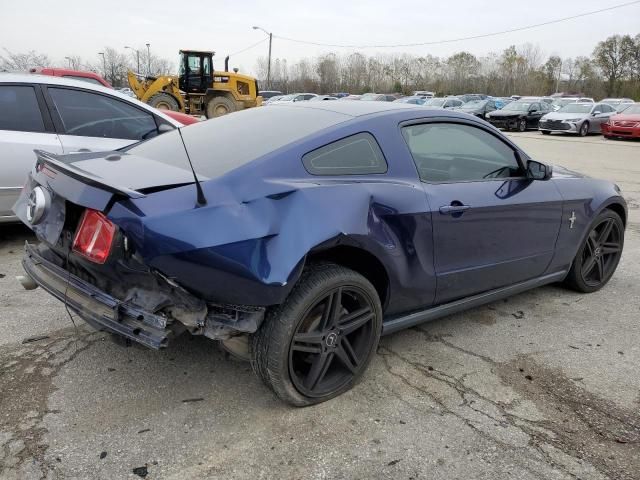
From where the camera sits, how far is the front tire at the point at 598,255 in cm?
441

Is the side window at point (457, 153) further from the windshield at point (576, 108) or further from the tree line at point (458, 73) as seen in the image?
the tree line at point (458, 73)

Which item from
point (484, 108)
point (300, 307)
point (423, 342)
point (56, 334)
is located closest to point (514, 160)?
point (423, 342)

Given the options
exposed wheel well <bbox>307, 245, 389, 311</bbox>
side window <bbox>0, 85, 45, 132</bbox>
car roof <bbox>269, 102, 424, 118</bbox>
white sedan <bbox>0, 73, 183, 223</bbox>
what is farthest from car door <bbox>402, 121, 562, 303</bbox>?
side window <bbox>0, 85, 45, 132</bbox>

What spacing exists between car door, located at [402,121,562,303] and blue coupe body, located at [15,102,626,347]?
0.01m

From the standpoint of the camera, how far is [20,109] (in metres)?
4.89

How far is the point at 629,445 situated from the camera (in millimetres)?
2566

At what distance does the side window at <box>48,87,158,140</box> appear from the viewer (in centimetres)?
510

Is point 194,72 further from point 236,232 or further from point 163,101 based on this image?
point 236,232

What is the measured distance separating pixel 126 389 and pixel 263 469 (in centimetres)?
96

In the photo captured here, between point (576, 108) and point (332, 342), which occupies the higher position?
point (576, 108)

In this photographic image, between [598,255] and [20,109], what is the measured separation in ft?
16.9

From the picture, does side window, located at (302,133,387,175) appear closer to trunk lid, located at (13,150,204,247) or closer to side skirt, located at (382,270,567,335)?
trunk lid, located at (13,150,204,247)

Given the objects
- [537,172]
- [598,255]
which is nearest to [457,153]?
[537,172]

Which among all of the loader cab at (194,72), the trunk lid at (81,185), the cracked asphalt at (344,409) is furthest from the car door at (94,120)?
the loader cab at (194,72)
